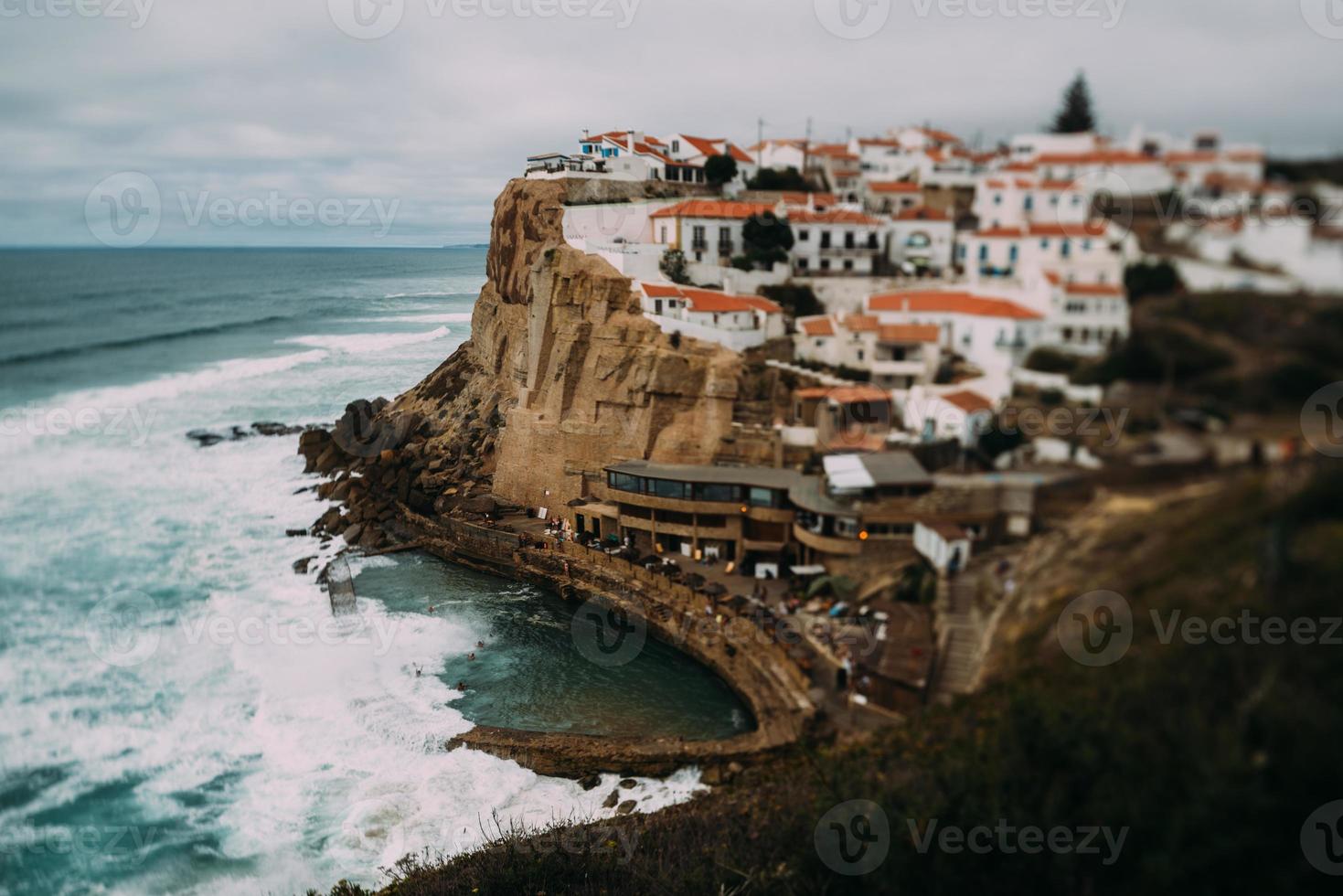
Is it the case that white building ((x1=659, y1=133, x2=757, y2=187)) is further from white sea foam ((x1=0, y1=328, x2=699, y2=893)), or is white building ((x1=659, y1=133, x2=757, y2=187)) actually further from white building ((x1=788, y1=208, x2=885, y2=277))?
white sea foam ((x1=0, y1=328, x2=699, y2=893))

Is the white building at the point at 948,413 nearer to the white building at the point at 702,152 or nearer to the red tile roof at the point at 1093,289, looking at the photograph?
the red tile roof at the point at 1093,289

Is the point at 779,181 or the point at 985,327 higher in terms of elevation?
the point at 779,181

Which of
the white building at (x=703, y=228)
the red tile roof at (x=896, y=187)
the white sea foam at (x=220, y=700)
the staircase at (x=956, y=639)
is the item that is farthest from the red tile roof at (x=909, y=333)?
the white building at (x=703, y=228)

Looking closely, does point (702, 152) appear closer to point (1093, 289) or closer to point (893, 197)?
point (893, 197)

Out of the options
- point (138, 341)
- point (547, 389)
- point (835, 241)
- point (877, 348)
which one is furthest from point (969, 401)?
point (138, 341)

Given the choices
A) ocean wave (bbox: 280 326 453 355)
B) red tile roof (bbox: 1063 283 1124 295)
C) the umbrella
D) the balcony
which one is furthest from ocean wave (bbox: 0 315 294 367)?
red tile roof (bbox: 1063 283 1124 295)

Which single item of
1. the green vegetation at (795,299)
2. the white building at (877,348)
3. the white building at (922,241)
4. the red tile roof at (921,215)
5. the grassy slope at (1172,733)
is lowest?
the grassy slope at (1172,733)
